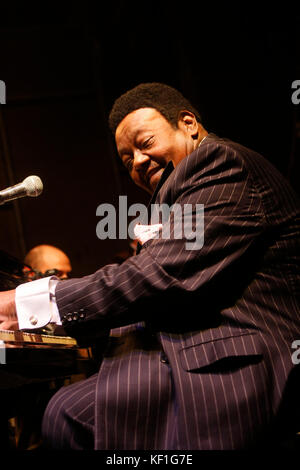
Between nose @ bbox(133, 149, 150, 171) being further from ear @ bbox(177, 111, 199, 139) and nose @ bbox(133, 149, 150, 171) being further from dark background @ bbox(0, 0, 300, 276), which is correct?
dark background @ bbox(0, 0, 300, 276)

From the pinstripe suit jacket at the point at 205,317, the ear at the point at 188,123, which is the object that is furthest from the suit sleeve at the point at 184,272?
the ear at the point at 188,123

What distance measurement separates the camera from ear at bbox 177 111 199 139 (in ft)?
7.01

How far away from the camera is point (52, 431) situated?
128 cm

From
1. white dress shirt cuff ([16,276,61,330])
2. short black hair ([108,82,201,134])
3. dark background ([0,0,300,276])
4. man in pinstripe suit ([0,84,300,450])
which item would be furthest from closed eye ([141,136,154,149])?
dark background ([0,0,300,276])

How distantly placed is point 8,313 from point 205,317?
26.7 inches

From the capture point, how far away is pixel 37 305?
52.8 inches

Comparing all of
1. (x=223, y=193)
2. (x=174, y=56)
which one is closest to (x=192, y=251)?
(x=223, y=193)

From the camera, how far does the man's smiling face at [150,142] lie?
6.66ft

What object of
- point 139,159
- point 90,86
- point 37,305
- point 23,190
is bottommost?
point 37,305

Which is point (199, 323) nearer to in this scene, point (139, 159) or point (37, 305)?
point (37, 305)

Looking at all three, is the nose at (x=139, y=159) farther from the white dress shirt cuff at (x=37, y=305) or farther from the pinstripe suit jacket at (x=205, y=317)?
the white dress shirt cuff at (x=37, y=305)

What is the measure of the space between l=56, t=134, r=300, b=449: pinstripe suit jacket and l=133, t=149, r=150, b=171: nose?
0.62 m

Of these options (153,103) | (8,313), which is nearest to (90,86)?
(153,103)
